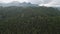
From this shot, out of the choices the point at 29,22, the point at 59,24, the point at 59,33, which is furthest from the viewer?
the point at 59,24

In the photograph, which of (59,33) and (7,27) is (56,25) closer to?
(59,33)

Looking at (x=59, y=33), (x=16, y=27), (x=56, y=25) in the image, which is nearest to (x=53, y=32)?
(x=59, y=33)

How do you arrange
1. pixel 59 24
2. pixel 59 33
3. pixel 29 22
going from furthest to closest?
pixel 59 24
pixel 29 22
pixel 59 33

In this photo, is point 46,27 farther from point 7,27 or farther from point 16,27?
point 7,27

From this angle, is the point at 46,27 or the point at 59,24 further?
the point at 59,24

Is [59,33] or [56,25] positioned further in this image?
[56,25]

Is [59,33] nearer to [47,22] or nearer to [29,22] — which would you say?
[47,22]

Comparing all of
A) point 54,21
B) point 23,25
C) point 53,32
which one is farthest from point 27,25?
point 54,21
